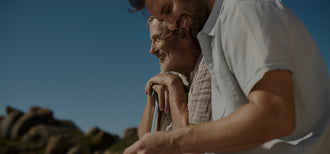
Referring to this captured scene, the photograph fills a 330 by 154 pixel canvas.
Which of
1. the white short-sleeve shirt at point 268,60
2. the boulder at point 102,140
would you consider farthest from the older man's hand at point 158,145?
the boulder at point 102,140

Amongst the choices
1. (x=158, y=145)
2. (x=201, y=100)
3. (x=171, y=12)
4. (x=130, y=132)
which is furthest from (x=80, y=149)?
(x=158, y=145)

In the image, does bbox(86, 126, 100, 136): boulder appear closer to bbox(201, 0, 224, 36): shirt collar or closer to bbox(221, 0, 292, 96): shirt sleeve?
bbox(201, 0, 224, 36): shirt collar

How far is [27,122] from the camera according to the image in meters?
23.0

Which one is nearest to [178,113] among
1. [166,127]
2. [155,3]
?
[166,127]

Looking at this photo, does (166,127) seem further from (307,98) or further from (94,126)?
(94,126)

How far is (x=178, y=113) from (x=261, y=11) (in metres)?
0.94

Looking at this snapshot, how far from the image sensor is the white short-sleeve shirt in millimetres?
1132

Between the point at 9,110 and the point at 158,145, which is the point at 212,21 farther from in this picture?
the point at 9,110

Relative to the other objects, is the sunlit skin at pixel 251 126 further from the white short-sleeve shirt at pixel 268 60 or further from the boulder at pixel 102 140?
the boulder at pixel 102 140

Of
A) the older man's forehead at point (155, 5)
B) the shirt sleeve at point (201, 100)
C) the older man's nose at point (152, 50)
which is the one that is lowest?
the shirt sleeve at point (201, 100)

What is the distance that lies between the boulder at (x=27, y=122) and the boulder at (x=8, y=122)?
436mm

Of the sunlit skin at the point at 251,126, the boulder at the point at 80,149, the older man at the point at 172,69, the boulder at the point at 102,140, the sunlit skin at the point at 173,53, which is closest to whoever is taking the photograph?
the sunlit skin at the point at 251,126

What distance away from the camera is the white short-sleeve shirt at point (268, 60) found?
113 cm

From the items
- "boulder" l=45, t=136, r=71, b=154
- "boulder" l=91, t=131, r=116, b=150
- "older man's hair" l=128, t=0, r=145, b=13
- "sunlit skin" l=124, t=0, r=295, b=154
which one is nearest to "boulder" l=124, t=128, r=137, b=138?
"boulder" l=91, t=131, r=116, b=150
